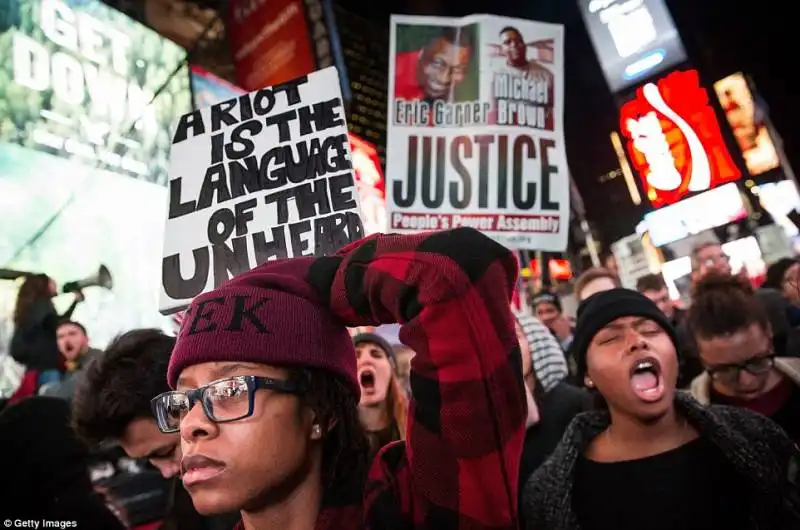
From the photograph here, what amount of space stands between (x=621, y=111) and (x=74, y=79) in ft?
37.6

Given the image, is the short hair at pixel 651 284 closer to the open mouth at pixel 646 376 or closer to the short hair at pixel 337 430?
the open mouth at pixel 646 376

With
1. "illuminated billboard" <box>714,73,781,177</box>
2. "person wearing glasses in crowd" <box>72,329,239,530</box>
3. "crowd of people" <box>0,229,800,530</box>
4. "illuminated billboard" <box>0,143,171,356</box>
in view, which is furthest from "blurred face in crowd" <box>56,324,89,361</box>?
"illuminated billboard" <box>714,73,781,177</box>

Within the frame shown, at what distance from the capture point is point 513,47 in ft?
12.8

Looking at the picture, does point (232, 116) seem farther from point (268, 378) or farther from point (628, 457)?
point (628, 457)

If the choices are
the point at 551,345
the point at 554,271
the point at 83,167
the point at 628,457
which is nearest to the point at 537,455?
the point at 628,457

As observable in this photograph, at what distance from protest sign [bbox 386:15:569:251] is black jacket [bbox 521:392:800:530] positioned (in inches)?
63.2

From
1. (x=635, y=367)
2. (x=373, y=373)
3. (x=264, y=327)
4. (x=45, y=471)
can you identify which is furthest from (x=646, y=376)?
(x=45, y=471)

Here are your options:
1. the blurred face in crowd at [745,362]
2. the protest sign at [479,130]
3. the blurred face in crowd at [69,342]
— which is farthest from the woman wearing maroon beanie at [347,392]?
the blurred face in crowd at [69,342]

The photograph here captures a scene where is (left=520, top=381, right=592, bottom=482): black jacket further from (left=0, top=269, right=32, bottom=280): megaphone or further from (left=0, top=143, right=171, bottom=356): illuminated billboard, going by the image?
(left=0, top=269, right=32, bottom=280): megaphone

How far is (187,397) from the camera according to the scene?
4.50 ft

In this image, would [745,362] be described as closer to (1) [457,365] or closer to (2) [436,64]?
(1) [457,365]

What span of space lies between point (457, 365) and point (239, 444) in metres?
0.54

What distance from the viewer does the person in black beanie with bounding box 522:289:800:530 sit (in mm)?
1939

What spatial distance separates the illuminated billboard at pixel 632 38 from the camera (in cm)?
1202
